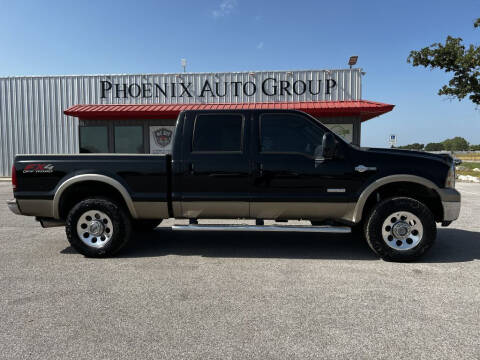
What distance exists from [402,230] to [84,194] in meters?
4.45

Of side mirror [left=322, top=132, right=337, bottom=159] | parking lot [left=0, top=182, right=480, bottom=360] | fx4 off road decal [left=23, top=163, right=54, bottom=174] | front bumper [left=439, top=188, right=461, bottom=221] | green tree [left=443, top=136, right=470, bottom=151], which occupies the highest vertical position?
green tree [left=443, top=136, right=470, bottom=151]

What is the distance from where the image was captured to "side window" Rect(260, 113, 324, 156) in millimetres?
4230

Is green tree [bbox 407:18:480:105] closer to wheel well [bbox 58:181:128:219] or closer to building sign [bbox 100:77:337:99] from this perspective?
building sign [bbox 100:77:337:99]

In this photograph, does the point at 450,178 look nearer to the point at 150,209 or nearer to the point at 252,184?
the point at 252,184

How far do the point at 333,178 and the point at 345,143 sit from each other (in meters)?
0.51

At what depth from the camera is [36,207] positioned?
14.2 feet

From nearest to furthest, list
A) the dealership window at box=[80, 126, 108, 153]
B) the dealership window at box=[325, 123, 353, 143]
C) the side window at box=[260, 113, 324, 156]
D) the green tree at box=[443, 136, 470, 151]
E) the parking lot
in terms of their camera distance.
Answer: the parking lot → the side window at box=[260, 113, 324, 156] → the dealership window at box=[325, 123, 353, 143] → the dealership window at box=[80, 126, 108, 153] → the green tree at box=[443, 136, 470, 151]

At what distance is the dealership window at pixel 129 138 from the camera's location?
1605 centimetres

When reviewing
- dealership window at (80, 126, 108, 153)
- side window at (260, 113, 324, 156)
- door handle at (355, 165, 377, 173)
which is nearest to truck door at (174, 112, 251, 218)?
side window at (260, 113, 324, 156)

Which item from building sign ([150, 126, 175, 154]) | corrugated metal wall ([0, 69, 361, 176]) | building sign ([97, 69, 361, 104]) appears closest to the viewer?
building sign ([97, 69, 361, 104])

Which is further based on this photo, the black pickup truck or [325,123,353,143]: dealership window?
[325,123,353,143]: dealership window

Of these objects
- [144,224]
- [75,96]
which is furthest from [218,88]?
[144,224]

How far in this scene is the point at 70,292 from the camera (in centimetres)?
319

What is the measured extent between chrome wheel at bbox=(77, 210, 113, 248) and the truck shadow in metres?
0.36
